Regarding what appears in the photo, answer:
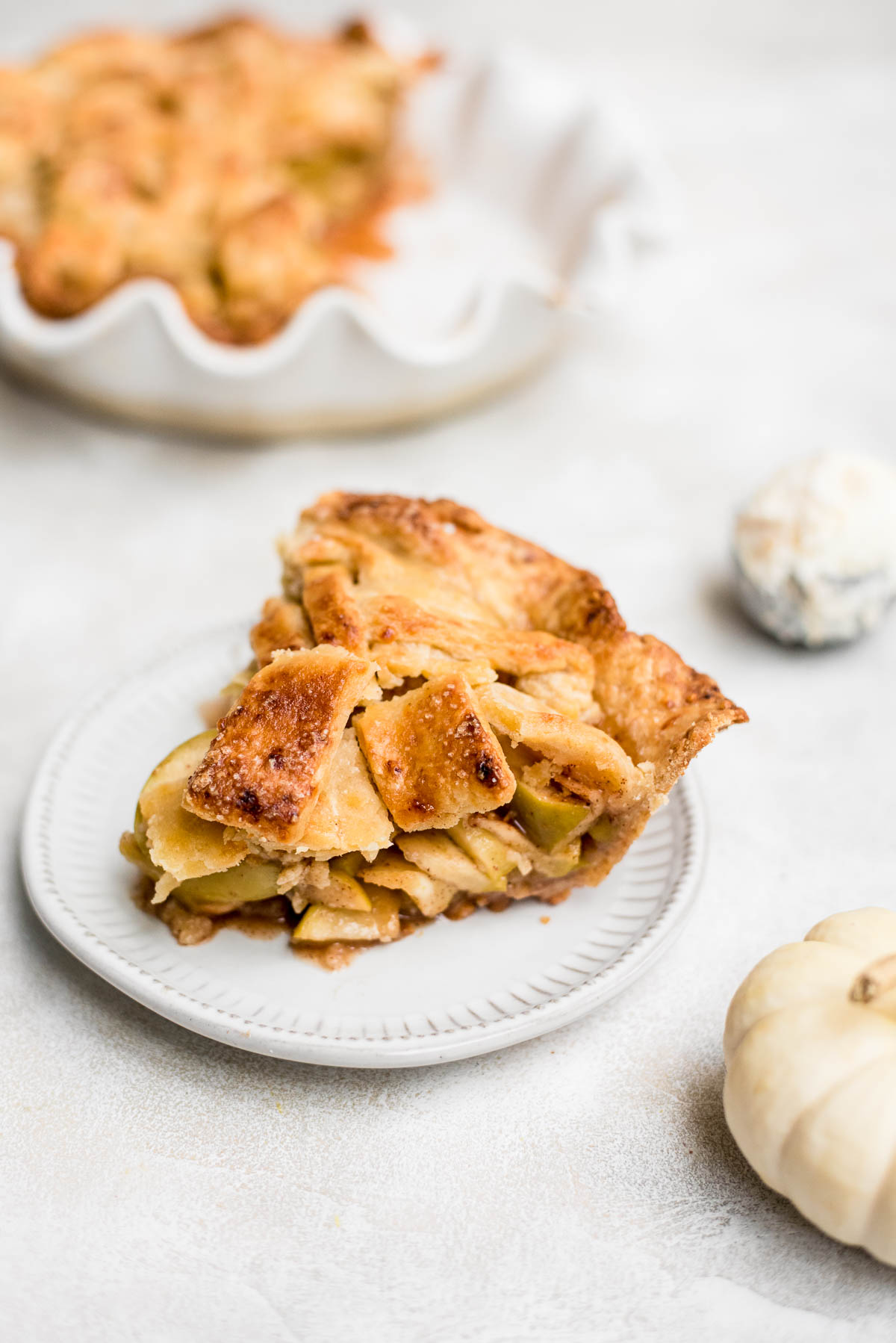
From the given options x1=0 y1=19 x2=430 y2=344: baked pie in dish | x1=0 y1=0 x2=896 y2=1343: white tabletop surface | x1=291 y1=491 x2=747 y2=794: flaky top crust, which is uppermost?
x1=0 y1=19 x2=430 y2=344: baked pie in dish

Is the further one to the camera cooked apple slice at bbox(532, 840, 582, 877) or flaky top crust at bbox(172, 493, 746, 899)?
cooked apple slice at bbox(532, 840, 582, 877)

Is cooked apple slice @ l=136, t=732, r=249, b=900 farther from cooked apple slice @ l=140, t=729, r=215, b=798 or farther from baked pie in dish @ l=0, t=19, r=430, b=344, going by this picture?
baked pie in dish @ l=0, t=19, r=430, b=344

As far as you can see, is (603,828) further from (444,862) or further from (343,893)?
(343,893)

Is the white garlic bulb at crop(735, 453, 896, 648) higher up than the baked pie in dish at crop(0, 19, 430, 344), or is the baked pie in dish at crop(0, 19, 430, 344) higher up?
the baked pie in dish at crop(0, 19, 430, 344)

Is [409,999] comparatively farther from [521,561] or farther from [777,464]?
[777,464]

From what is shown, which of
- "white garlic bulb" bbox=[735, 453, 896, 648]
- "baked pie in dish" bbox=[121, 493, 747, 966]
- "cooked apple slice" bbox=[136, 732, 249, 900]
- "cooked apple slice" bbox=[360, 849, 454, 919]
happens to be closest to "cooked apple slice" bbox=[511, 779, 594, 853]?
"baked pie in dish" bbox=[121, 493, 747, 966]

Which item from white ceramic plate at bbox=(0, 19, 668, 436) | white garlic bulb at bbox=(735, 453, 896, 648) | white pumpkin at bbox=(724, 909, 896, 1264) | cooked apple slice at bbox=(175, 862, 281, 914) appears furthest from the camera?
white ceramic plate at bbox=(0, 19, 668, 436)
